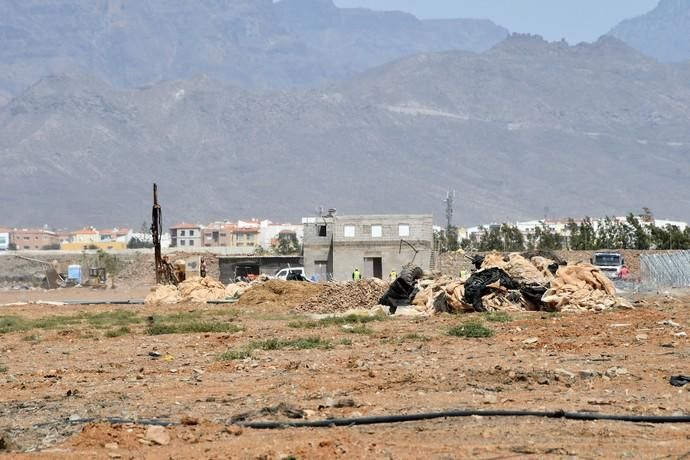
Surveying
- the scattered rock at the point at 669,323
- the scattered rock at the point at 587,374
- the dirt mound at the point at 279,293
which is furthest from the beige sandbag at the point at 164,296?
the scattered rock at the point at 587,374

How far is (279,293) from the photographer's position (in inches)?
1670

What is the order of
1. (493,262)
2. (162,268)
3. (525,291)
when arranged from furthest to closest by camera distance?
(162,268), (493,262), (525,291)

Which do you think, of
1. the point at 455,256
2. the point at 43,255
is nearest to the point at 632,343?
the point at 455,256

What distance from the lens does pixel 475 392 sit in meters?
15.0

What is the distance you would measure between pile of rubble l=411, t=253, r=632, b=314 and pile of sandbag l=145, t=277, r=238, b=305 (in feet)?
47.5

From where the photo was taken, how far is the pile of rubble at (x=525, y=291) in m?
30.9

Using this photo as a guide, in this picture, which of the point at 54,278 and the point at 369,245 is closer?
the point at 369,245

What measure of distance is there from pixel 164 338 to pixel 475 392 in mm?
11843

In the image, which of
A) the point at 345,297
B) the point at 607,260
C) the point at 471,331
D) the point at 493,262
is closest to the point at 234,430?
the point at 471,331

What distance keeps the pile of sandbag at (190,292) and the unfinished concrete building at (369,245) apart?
73.9ft

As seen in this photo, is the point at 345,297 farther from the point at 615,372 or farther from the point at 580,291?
the point at 615,372

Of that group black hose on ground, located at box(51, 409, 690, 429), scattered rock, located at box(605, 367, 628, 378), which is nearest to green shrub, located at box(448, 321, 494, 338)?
scattered rock, located at box(605, 367, 628, 378)

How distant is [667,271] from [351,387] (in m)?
38.2

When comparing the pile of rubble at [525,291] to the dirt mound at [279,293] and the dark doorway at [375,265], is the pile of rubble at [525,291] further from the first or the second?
the dark doorway at [375,265]
